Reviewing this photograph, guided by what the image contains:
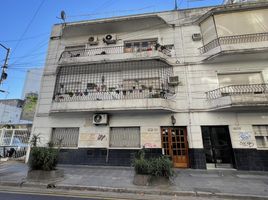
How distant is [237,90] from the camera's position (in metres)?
10.2

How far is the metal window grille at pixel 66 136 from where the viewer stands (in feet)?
36.6

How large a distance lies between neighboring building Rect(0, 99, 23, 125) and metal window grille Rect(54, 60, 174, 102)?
19514 millimetres

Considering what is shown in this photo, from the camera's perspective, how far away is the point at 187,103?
10.6 meters

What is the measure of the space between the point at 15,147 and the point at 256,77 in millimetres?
18993

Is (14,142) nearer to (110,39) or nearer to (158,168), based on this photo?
(110,39)

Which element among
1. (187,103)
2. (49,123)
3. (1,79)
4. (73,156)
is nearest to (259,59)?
(187,103)

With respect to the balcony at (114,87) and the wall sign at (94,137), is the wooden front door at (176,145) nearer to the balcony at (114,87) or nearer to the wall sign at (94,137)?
the balcony at (114,87)

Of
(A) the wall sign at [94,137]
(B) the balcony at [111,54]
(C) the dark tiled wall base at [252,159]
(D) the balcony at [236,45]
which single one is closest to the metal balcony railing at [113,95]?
(A) the wall sign at [94,137]

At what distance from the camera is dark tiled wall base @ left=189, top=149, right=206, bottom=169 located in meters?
9.37

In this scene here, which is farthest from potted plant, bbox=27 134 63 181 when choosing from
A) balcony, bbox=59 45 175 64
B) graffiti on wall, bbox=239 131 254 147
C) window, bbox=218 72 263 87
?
window, bbox=218 72 263 87

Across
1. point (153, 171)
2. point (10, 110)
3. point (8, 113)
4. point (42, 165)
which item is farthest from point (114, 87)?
point (10, 110)

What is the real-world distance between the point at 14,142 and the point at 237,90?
17.4 meters

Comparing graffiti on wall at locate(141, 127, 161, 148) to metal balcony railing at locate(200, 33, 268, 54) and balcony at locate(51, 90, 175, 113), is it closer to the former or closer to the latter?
balcony at locate(51, 90, 175, 113)

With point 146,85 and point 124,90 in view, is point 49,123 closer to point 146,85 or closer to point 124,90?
point 124,90
